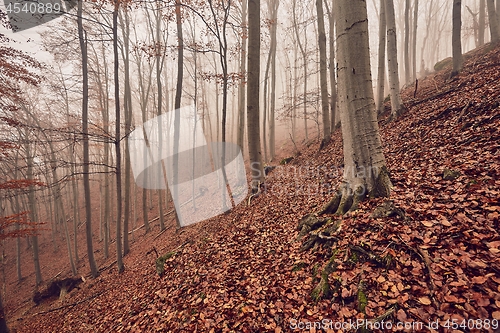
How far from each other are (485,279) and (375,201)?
1852 mm

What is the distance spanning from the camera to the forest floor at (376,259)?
2.17m

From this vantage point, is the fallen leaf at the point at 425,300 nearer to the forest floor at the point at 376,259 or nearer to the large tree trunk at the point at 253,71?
the forest floor at the point at 376,259

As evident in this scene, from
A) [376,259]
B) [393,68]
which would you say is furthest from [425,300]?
[393,68]

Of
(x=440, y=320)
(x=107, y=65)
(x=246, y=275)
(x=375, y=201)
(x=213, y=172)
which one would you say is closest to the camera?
(x=440, y=320)

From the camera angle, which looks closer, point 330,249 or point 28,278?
point 330,249

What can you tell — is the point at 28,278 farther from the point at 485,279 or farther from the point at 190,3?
the point at 485,279

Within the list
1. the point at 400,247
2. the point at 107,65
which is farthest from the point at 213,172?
the point at 400,247

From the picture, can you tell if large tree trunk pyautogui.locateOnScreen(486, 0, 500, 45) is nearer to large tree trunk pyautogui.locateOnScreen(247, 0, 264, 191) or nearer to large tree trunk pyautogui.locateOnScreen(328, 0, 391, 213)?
large tree trunk pyautogui.locateOnScreen(247, 0, 264, 191)

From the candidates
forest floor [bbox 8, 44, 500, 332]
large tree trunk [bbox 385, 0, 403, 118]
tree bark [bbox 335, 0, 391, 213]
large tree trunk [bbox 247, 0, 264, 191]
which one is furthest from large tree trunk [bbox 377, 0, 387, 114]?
tree bark [bbox 335, 0, 391, 213]

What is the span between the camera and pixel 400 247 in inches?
109

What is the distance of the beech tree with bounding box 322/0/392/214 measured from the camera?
352 centimetres

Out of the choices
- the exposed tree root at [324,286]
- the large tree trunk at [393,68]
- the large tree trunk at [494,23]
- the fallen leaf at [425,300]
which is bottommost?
the exposed tree root at [324,286]

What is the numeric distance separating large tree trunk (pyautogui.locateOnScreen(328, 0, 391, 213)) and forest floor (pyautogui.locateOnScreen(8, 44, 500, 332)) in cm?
33

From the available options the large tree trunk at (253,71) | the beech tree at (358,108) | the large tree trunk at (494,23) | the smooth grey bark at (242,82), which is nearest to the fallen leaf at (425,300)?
the beech tree at (358,108)
